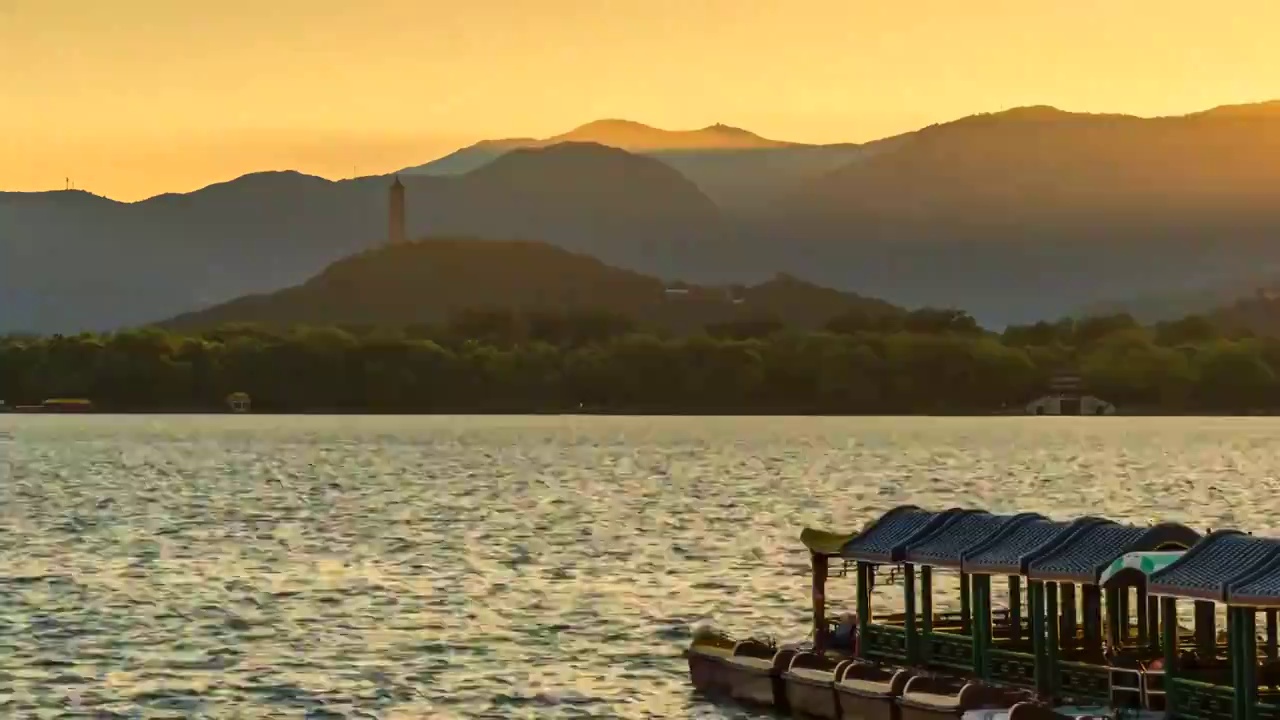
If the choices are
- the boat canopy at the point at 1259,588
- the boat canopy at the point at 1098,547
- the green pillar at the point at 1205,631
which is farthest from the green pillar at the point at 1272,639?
the boat canopy at the point at 1259,588

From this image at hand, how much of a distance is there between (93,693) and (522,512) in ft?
266

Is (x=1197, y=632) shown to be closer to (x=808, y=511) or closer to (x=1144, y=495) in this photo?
(x=808, y=511)

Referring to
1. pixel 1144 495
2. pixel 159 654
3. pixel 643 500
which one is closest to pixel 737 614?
pixel 159 654

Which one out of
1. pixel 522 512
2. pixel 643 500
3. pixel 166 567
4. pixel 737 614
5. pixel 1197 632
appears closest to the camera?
pixel 1197 632

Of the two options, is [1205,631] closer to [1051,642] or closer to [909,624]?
[1051,642]

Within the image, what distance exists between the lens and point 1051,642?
161ft

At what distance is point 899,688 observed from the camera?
49.5 metres

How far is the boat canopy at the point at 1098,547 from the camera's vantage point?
4747cm

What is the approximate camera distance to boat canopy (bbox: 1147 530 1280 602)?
42844mm

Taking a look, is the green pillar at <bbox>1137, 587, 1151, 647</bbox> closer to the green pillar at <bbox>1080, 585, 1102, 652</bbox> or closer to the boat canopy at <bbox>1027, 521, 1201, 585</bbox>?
the green pillar at <bbox>1080, 585, 1102, 652</bbox>

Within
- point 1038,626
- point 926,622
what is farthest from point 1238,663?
point 926,622

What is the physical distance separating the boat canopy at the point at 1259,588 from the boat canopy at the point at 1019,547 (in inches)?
283

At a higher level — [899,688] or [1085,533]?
[1085,533]

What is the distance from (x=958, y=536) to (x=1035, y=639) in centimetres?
501
